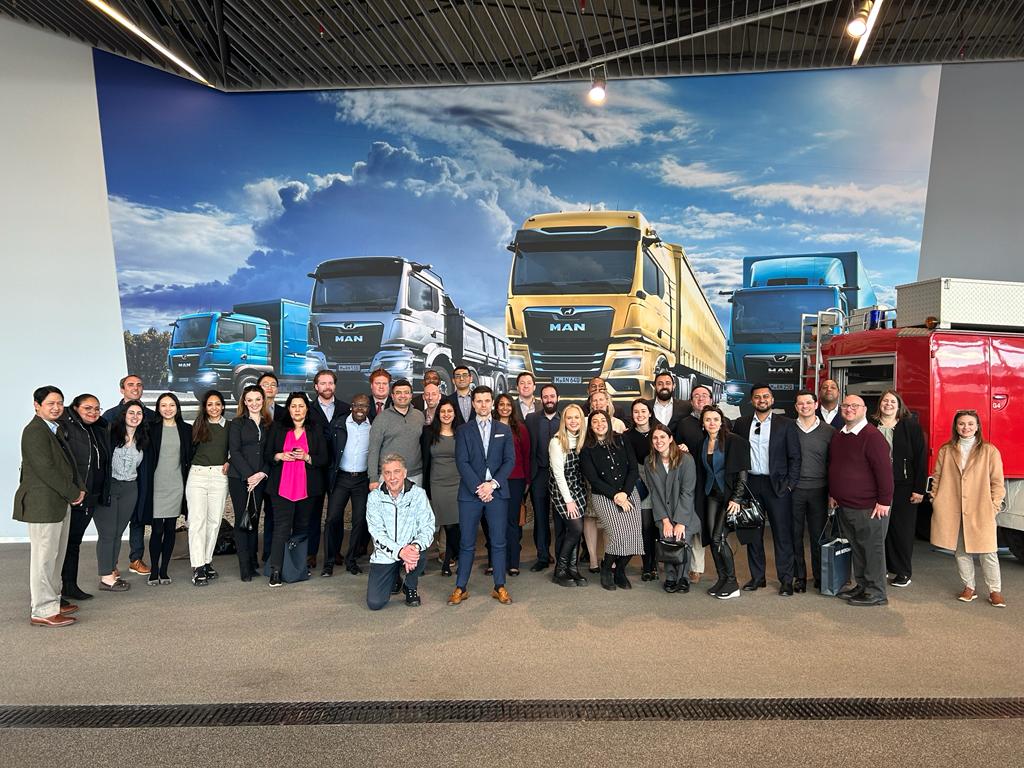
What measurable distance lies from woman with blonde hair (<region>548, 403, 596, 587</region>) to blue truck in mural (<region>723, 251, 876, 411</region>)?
407cm

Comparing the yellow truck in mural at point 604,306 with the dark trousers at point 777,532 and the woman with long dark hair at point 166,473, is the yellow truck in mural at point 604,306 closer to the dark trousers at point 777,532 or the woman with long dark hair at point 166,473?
the dark trousers at point 777,532

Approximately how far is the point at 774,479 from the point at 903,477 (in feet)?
3.99

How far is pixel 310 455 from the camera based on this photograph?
17.2 ft

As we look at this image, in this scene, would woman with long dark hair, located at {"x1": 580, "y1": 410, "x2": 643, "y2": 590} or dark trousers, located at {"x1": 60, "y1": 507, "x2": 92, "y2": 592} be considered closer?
dark trousers, located at {"x1": 60, "y1": 507, "x2": 92, "y2": 592}

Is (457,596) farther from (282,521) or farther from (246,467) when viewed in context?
(246,467)

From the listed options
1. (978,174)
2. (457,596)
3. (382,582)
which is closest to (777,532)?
→ (457,596)

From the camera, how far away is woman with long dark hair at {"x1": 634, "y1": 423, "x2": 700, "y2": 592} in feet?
16.0

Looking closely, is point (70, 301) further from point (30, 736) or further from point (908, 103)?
point (908, 103)

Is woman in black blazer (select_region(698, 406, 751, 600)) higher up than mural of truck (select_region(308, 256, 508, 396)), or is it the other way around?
mural of truck (select_region(308, 256, 508, 396))

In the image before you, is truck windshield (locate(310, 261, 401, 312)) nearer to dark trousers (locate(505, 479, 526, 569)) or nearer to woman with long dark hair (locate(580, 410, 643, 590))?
dark trousers (locate(505, 479, 526, 569))

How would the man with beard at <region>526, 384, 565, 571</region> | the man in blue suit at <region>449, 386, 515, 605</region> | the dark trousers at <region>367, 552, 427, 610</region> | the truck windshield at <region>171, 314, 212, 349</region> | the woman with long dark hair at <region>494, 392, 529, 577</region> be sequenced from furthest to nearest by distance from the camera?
1. the truck windshield at <region>171, 314, 212, 349</region>
2. the man with beard at <region>526, 384, 565, 571</region>
3. the woman with long dark hair at <region>494, 392, 529, 577</region>
4. the man in blue suit at <region>449, 386, 515, 605</region>
5. the dark trousers at <region>367, 552, 427, 610</region>

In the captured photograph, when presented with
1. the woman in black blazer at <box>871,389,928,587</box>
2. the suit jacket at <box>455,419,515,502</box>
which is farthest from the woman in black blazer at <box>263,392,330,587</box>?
the woman in black blazer at <box>871,389,928,587</box>

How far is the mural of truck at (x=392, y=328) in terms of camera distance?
8172mm

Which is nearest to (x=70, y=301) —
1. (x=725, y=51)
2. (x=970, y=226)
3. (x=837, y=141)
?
(x=725, y=51)
